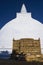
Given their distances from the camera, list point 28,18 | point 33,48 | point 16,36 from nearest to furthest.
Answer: point 33,48 < point 16,36 < point 28,18

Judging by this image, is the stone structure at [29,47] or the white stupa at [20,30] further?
the white stupa at [20,30]

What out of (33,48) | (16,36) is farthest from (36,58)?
(16,36)

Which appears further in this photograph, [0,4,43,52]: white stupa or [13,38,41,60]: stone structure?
[0,4,43,52]: white stupa

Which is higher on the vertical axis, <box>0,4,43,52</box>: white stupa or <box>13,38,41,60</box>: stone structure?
<box>0,4,43,52</box>: white stupa

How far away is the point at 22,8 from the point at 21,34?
9897mm

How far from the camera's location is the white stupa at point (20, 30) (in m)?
33.8

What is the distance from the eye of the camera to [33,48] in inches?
601

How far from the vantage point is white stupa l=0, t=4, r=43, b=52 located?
111 feet

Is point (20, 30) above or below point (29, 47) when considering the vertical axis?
above

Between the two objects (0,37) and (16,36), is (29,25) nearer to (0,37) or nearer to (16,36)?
(16,36)

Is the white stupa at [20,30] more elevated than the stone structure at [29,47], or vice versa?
the white stupa at [20,30]

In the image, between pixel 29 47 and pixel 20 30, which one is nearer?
pixel 29 47

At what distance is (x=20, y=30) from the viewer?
3462 centimetres

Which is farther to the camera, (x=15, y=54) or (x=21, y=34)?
(x=21, y=34)
